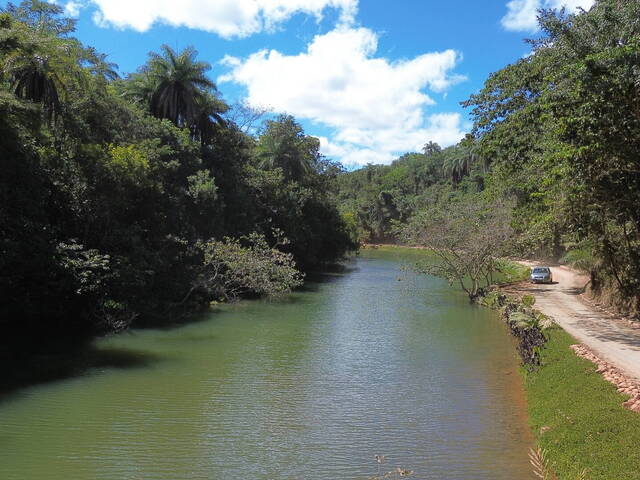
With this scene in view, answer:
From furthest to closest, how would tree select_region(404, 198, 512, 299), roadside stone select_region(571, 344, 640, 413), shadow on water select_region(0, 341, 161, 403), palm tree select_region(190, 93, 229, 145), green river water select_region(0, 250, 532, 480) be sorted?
palm tree select_region(190, 93, 229, 145) → tree select_region(404, 198, 512, 299) → shadow on water select_region(0, 341, 161, 403) → roadside stone select_region(571, 344, 640, 413) → green river water select_region(0, 250, 532, 480)

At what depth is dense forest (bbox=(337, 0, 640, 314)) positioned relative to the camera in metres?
13.8

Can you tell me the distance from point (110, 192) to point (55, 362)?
7.51m

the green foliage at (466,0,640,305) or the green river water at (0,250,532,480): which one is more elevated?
the green foliage at (466,0,640,305)

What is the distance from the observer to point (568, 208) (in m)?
20.6

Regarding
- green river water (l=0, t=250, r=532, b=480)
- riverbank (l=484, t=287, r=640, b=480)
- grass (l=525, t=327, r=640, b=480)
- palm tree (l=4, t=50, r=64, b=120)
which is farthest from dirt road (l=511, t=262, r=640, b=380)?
palm tree (l=4, t=50, r=64, b=120)

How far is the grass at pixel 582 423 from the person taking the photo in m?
8.50

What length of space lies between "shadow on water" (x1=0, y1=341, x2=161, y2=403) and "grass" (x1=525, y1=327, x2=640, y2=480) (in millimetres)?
11364

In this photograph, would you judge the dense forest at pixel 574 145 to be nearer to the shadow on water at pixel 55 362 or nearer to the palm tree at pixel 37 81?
the shadow on water at pixel 55 362

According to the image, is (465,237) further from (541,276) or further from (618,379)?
(618,379)

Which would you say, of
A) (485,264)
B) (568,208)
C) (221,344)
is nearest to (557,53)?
(568,208)

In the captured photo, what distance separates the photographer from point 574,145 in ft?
49.7

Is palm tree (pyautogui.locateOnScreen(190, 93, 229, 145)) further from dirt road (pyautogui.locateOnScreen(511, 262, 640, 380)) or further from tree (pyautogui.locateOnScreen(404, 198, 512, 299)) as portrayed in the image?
dirt road (pyautogui.locateOnScreen(511, 262, 640, 380))

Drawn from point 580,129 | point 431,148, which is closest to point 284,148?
point 580,129

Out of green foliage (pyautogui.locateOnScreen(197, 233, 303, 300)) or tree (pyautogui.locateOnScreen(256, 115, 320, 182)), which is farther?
tree (pyautogui.locateOnScreen(256, 115, 320, 182))
